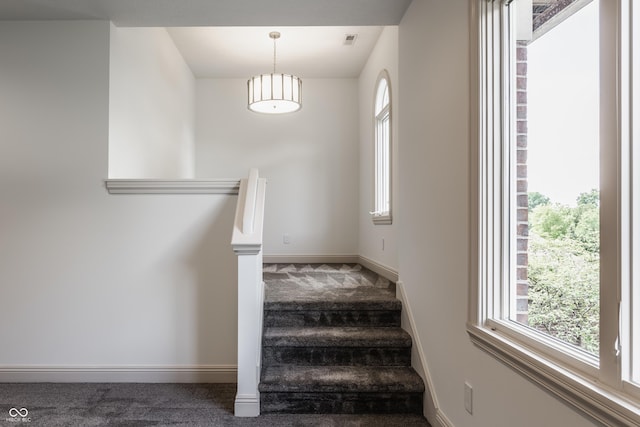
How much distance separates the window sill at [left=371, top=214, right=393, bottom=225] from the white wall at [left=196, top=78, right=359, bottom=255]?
36.4 inches

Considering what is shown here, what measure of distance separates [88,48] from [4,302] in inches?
69.4

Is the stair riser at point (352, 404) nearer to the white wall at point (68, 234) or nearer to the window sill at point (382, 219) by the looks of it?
the white wall at point (68, 234)

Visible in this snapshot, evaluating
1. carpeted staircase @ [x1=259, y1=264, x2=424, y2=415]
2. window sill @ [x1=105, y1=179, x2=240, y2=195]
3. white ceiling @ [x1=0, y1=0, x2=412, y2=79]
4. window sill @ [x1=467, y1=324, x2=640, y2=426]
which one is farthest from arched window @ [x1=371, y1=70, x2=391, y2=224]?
window sill @ [x1=467, y1=324, x2=640, y2=426]

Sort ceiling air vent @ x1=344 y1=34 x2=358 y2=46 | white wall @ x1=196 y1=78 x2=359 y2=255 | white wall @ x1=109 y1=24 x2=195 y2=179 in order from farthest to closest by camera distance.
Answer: white wall @ x1=196 y1=78 x2=359 y2=255 < ceiling air vent @ x1=344 y1=34 x2=358 y2=46 < white wall @ x1=109 y1=24 x2=195 y2=179

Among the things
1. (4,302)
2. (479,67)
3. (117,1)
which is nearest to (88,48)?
(117,1)

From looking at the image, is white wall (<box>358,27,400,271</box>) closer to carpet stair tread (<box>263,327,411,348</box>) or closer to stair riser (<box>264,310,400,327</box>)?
stair riser (<box>264,310,400,327</box>)

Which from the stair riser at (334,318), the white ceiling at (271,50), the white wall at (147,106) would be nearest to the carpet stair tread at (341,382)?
the stair riser at (334,318)

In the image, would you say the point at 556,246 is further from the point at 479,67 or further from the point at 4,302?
the point at 4,302

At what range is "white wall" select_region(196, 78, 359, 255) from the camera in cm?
489

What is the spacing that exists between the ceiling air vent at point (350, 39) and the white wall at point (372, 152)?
241 millimetres

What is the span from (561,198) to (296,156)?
3.85 metres

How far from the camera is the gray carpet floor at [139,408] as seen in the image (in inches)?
84.4

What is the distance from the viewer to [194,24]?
2736mm
